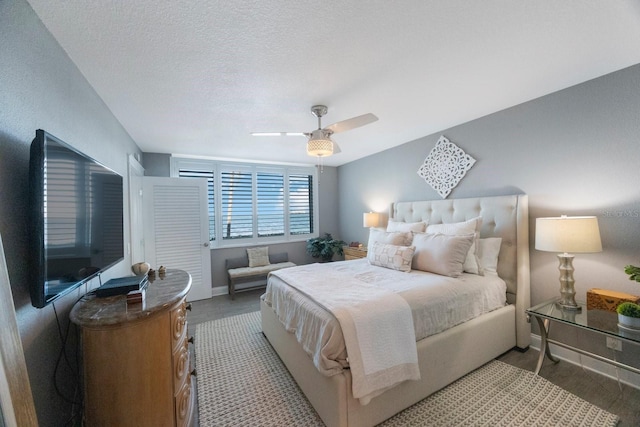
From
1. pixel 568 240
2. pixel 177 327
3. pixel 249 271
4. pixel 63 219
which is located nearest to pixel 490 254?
pixel 568 240

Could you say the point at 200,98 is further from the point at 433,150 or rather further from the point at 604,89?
the point at 604,89

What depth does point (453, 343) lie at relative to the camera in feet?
6.47

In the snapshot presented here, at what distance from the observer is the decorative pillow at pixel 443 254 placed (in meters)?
2.38

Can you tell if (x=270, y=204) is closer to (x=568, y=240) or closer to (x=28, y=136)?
(x=28, y=136)

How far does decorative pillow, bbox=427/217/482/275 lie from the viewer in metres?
2.51

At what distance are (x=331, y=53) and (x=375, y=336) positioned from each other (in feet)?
6.20

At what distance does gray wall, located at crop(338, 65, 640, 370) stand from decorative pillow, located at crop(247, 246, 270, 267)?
335cm

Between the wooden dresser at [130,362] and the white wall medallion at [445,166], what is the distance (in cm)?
323

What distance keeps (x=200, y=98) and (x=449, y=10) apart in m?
1.99

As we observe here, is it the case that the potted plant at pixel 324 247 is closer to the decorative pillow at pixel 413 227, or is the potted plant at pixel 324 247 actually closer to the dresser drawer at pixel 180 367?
the decorative pillow at pixel 413 227

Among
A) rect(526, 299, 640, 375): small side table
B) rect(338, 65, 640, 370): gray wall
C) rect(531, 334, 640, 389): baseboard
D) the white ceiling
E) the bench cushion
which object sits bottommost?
rect(531, 334, 640, 389): baseboard

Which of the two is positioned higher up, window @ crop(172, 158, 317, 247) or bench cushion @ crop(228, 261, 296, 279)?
window @ crop(172, 158, 317, 247)

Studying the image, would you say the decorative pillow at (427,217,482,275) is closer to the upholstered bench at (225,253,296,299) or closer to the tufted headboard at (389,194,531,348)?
the tufted headboard at (389,194,531,348)

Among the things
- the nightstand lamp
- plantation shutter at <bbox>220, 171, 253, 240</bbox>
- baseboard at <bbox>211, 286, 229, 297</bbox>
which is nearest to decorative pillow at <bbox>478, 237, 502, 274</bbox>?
the nightstand lamp
